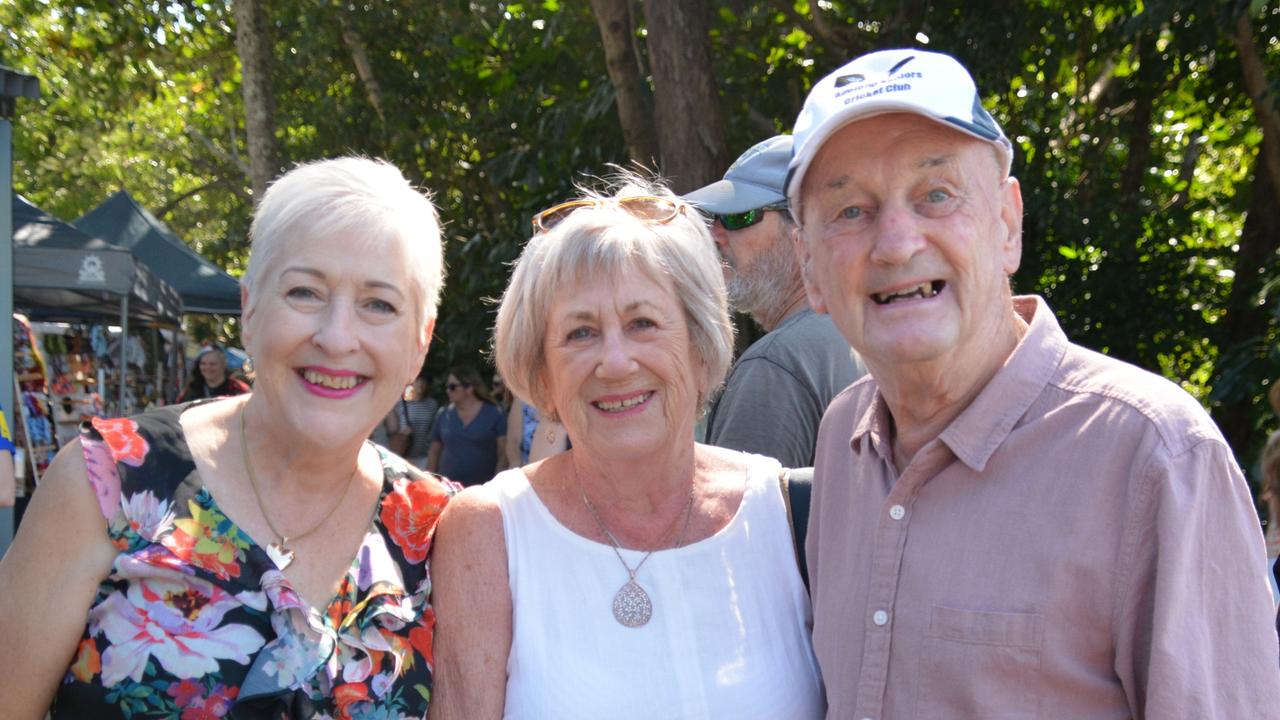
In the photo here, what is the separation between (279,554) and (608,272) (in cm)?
87

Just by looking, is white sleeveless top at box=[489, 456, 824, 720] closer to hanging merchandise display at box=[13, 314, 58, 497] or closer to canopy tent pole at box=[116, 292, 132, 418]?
hanging merchandise display at box=[13, 314, 58, 497]

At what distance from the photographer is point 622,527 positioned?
241 centimetres

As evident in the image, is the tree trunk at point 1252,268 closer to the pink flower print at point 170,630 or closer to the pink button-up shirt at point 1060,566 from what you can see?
the pink button-up shirt at point 1060,566

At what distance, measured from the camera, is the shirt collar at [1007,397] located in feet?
5.64

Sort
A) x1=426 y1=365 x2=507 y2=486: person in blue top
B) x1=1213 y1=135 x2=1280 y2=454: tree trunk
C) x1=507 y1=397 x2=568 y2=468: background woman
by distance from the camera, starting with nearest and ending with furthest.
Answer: x1=507 y1=397 x2=568 y2=468: background woman → x1=1213 y1=135 x2=1280 y2=454: tree trunk → x1=426 y1=365 x2=507 y2=486: person in blue top

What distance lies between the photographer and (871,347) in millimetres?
1844

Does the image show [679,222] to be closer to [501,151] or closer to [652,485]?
[652,485]

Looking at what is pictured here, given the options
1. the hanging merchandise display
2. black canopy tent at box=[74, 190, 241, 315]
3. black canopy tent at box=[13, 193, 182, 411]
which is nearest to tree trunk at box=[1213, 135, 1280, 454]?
black canopy tent at box=[13, 193, 182, 411]

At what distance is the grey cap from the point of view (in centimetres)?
332

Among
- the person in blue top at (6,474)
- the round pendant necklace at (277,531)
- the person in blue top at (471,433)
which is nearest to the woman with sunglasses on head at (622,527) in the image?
the round pendant necklace at (277,531)

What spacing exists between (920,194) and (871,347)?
0.86ft

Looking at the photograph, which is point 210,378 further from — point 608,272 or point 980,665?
point 980,665

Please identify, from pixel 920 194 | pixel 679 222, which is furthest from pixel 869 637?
pixel 679 222

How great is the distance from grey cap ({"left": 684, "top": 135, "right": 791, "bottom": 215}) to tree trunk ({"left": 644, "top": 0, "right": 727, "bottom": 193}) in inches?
133
